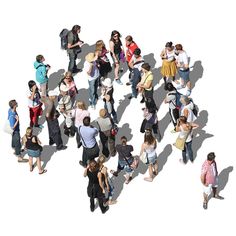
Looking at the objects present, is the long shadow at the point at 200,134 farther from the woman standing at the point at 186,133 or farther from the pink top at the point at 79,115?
the pink top at the point at 79,115

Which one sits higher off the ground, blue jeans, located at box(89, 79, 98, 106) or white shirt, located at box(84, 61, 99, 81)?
white shirt, located at box(84, 61, 99, 81)

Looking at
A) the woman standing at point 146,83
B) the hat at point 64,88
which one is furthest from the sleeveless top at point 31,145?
the woman standing at point 146,83

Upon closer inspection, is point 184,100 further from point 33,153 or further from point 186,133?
point 33,153

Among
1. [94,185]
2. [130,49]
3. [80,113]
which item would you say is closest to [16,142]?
[80,113]

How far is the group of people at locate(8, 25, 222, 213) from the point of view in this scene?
23.9 m

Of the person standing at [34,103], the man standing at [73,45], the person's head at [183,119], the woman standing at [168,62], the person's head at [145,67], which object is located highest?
the man standing at [73,45]

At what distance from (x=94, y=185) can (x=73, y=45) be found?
7.32m

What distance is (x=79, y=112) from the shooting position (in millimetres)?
25047

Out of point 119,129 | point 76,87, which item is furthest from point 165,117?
point 76,87

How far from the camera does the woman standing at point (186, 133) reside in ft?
79.8

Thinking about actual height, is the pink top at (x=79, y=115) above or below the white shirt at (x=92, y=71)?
below

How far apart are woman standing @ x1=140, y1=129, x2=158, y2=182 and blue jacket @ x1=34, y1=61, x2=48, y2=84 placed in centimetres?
535

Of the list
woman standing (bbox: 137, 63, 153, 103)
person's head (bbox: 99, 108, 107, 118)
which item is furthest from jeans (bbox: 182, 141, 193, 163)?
person's head (bbox: 99, 108, 107, 118)

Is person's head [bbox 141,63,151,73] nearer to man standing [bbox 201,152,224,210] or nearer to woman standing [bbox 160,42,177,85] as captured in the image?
woman standing [bbox 160,42,177,85]
